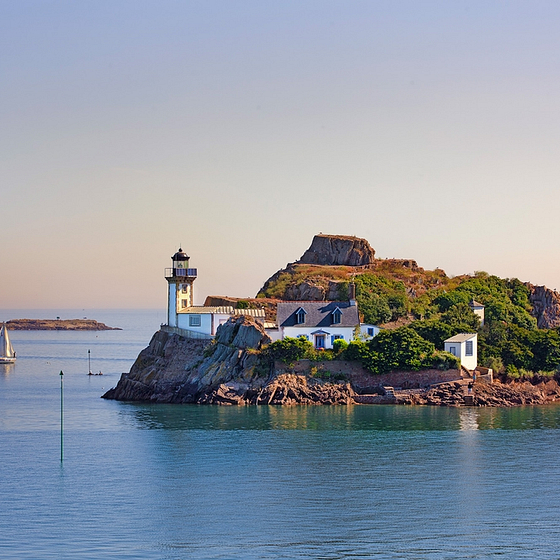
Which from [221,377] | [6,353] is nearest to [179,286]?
[221,377]

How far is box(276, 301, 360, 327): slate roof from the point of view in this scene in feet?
270

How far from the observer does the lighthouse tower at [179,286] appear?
3489 inches

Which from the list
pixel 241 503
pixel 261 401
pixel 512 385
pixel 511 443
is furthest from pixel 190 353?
pixel 241 503

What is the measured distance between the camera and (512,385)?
78.1 meters

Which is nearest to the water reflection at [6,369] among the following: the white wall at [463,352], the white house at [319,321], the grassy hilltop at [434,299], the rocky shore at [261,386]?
the grassy hilltop at [434,299]

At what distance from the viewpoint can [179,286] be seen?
8925 cm

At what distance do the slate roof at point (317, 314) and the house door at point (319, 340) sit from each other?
1.08 meters

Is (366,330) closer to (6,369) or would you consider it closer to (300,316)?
(300,316)

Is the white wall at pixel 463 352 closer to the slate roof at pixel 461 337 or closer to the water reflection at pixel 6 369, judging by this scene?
the slate roof at pixel 461 337

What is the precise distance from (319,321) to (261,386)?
9568 mm

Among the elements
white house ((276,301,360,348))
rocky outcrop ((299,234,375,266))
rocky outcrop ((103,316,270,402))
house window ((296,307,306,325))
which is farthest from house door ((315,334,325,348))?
rocky outcrop ((299,234,375,266))

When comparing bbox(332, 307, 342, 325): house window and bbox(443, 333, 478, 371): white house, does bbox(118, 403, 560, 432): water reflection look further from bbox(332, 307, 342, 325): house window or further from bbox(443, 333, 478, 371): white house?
bbox(332, 307, 342, 325): house window

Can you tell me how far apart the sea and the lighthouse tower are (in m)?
16.6

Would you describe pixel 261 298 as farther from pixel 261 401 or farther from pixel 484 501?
pixel 484 501
